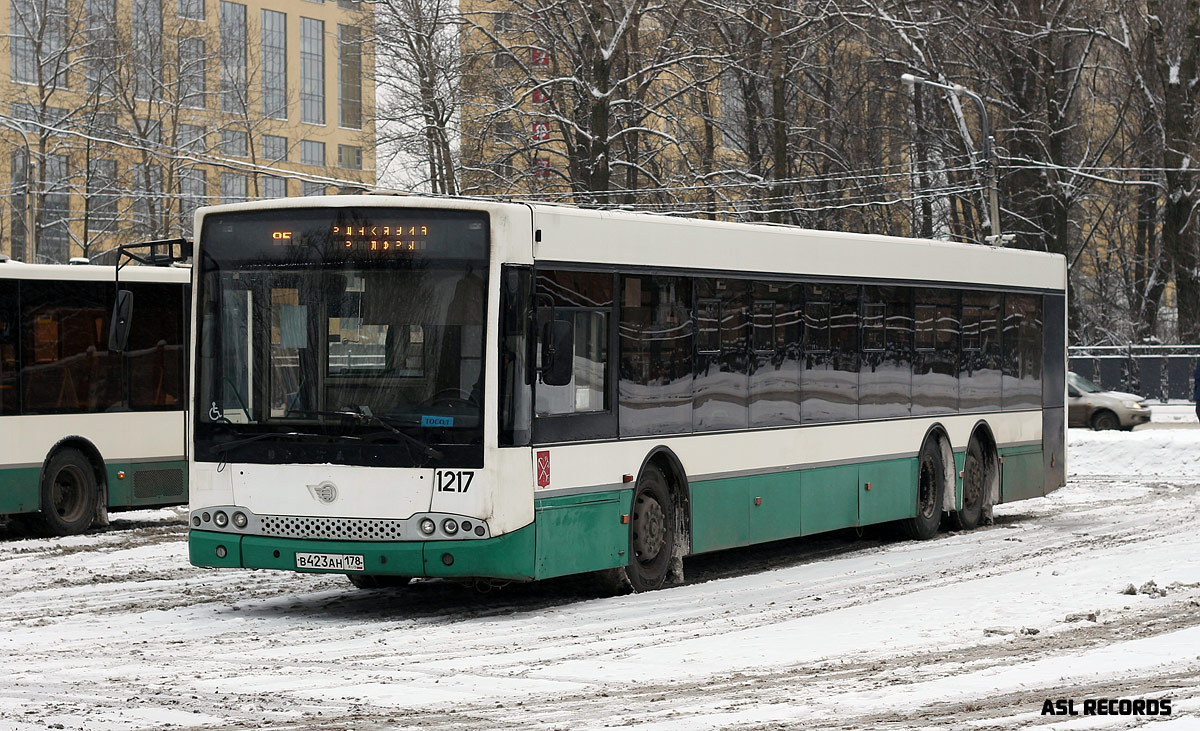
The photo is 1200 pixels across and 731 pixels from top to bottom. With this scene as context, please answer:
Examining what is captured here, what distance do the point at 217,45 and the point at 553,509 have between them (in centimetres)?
5235

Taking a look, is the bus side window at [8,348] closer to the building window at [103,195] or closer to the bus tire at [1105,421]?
the bus tire at [1105,421]

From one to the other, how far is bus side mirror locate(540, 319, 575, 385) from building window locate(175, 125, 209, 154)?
43.1 metres

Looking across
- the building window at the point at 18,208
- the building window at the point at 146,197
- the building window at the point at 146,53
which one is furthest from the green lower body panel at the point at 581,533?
the building window at the point at 18,208

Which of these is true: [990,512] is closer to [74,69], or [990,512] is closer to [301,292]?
[301,292]

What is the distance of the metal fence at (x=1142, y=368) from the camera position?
5447cm

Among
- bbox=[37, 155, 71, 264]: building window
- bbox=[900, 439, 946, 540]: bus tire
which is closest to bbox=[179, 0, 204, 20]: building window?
bbox=[37, 155, 71, 264]: building window

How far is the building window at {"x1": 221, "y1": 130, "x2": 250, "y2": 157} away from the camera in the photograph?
223ft

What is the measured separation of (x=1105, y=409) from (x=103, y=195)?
1230 inches

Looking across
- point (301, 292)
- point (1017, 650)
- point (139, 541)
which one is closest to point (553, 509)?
point (301, 292)

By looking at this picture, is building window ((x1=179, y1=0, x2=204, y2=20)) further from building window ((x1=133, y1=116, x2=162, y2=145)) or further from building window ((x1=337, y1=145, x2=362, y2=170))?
building window ((x1=337, y1=145, x2=362, y2=170))

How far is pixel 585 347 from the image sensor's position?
45.6ft

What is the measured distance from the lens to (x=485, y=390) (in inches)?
504

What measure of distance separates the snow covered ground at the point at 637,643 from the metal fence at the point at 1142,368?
3772 cm

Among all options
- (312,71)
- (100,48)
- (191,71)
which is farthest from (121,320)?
(312,71)
